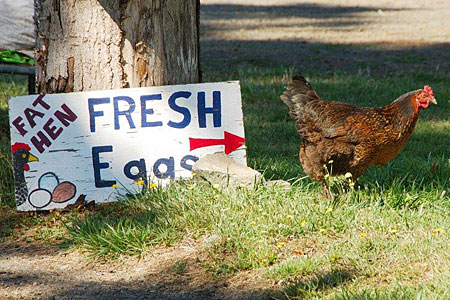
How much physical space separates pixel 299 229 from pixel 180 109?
1.31 m

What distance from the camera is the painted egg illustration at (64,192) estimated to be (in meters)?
5.35

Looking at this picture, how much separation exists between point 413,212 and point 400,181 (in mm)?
575

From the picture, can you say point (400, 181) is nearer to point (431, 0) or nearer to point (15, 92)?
point (15, 92)

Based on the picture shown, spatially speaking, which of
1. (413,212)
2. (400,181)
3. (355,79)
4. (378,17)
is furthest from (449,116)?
(378,17)

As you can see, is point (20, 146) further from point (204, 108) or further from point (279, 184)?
point (279, 184)

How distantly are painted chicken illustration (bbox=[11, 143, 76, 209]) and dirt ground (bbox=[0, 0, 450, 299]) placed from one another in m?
0.39

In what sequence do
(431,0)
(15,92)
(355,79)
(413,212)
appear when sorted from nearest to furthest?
(413,212) < (15,92) < (355,79) < (431,0)

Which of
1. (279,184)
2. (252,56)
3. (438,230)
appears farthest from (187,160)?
(252,56)

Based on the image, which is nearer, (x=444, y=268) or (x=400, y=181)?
(x=444, y=268)

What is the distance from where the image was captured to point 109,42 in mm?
5309

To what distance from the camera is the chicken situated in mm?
5262

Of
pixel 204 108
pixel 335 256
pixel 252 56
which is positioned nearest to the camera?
pixel 335 256

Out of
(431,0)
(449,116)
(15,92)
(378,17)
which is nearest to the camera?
(449,116)

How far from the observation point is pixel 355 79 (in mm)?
9742
